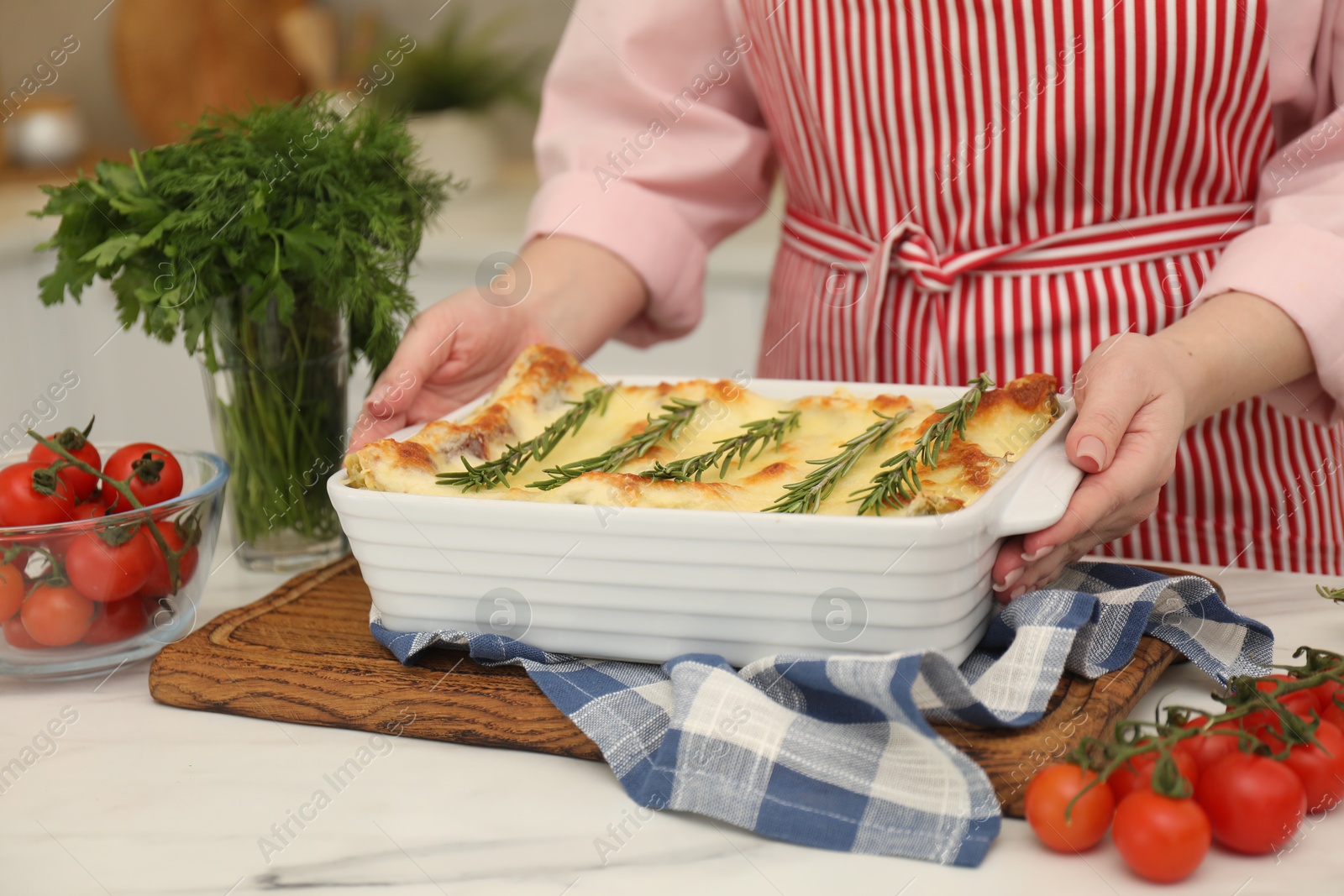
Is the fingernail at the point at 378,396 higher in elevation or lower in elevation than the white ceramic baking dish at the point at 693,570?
higher

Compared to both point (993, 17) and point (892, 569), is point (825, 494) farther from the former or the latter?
point (993, 17)

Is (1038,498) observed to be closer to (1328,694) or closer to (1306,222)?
(1328,694)

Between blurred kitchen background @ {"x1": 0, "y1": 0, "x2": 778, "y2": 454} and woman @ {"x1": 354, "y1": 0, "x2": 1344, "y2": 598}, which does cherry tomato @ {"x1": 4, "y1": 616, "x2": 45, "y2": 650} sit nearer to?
woman @ {"x1": 354, "y1": 0, "x2": 1344, "y2": 598}

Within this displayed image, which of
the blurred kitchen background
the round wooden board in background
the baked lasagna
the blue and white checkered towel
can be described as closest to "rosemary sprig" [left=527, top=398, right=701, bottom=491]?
the baked lasagna

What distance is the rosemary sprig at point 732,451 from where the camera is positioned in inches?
32.9

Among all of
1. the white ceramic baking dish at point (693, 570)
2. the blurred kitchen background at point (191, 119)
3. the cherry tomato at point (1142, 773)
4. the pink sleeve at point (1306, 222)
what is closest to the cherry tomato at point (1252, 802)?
the cherry tomato at point (1142, 773)

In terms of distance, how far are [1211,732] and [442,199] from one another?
29.8 inches

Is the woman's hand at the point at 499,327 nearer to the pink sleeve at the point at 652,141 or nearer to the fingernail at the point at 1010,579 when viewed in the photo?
the pink sleeve at the point at 652,141

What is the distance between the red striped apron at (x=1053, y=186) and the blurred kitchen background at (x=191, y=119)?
115 cm

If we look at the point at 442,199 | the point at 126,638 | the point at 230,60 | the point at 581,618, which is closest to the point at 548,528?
the point at 581,618

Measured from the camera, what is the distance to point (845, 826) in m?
0.65

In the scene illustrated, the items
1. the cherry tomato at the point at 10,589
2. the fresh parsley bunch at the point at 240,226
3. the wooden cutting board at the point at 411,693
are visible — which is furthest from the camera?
the fresh parsley bunch at the point at 240,226

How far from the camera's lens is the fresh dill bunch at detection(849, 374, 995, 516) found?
0.77 metres

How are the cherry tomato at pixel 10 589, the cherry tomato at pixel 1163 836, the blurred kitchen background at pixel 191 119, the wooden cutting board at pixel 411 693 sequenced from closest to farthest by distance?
the cherry tomato at pixel 1163 836 → the wooden cutting board at pixel 411 693 → the cherry tomato at pixel 10 589 → the blurred kitchen background at pixel 191 119
